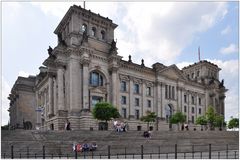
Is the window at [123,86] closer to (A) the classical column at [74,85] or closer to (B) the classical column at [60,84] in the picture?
(A) the classical column at [74,85]

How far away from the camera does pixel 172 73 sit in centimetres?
7750

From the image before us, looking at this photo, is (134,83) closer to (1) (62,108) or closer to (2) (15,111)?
(1) (62,108)

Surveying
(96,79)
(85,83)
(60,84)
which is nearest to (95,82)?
(96,79)

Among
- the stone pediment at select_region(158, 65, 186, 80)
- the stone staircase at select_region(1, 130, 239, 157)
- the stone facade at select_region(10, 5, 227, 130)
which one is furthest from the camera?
the stone pediment at select_region(158, 65, 186, 80)

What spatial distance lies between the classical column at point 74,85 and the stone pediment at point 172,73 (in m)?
23.2

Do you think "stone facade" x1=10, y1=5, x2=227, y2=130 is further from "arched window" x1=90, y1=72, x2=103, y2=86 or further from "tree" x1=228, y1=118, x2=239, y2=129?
"tree" x1=228, y1=118, x2=239, y2=129

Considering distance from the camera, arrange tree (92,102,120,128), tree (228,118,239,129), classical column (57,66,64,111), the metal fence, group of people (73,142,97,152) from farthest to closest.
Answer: tree (228,118,239,129) → classical column (57,66,64,111) → tree (92,102,120,128) → group of people (73,142,97,152) → the metal fence

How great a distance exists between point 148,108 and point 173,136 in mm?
26571

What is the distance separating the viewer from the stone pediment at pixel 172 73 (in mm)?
75494

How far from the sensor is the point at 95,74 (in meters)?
62.3

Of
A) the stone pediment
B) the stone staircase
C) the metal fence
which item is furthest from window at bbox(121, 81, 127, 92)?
the metal fence

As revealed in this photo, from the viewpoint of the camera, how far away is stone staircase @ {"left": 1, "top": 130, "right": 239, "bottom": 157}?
31.7 meters

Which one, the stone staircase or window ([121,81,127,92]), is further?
window ([121,81,127,92])

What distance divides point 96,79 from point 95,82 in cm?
67
